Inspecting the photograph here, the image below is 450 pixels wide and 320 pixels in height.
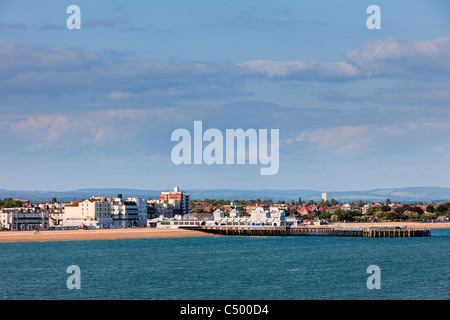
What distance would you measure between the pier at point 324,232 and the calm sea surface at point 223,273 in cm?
5007

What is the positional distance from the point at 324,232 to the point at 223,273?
9643 centimetres

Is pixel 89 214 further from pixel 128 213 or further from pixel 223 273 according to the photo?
pixel 223 273

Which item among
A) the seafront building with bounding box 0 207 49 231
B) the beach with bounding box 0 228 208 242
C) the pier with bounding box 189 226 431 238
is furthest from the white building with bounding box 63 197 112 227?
the pier with bounding box 189 226 431 238

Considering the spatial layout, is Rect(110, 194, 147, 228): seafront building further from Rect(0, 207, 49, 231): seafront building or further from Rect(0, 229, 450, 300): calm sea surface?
Rect(0, 229, 450, 300): calm sea surface

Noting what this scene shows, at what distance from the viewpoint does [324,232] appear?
547 feet

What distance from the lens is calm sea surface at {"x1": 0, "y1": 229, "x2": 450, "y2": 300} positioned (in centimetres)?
5866

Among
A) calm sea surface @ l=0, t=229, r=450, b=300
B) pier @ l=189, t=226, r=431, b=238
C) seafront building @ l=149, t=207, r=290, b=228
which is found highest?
seafront building @ l=149, t=207, r=290, b=228

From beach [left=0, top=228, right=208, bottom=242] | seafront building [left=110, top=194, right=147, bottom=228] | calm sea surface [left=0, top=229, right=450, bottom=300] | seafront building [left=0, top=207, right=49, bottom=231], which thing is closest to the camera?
calm sea surface [left=0, top=229, right=450, bottom=300]

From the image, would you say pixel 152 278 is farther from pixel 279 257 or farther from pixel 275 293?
pixel 279 257

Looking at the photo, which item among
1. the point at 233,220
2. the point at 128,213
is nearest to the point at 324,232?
the point at 233,220

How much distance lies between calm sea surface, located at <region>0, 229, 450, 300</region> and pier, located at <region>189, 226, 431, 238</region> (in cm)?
5007

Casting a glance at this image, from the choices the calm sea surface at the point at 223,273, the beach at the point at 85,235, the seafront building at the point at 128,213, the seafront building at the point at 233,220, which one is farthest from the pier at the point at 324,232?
the calm sea surface at the point at 223,273
